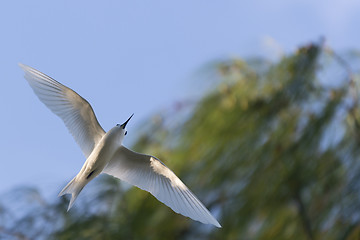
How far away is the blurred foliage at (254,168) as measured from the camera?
1.95 m

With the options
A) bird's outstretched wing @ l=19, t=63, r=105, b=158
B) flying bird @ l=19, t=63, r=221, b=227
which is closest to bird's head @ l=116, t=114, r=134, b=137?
flying bird @ l=19, t=63, r=221, b=227

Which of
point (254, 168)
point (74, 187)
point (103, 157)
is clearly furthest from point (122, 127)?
point (254, 168)

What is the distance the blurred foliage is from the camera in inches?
76.7

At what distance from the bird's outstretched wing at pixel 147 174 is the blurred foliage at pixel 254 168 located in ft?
0.59

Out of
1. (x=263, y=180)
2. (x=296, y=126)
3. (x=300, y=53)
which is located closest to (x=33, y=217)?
(x=263, y=180)

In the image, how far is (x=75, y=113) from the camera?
5.79 ft

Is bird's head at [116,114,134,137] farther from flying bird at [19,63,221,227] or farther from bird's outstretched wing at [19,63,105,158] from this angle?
bird's outstretched wing at [19,63,105,158]

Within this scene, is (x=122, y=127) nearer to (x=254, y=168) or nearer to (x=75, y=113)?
(x=75, y=113)

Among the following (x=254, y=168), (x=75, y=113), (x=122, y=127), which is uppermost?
(x=75, y=113)

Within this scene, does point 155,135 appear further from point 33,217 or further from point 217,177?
point 33,217

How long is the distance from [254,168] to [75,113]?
0.68 meters

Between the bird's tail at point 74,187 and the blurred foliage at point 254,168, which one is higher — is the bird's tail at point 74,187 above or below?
above

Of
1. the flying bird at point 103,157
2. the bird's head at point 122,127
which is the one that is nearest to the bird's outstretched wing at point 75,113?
the flying bird at point 103,157

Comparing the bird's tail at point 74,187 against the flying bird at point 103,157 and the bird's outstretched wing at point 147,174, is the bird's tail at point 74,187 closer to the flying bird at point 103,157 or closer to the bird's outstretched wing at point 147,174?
the flying bird at point 103,157
